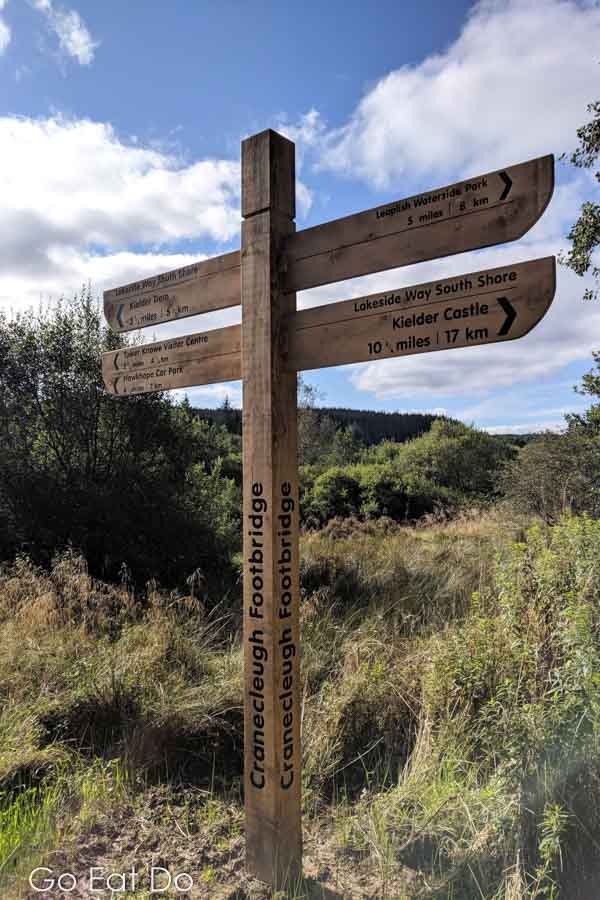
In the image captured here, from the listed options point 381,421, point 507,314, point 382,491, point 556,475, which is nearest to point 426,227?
point 507,314

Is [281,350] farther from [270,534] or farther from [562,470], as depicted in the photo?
[562,470]

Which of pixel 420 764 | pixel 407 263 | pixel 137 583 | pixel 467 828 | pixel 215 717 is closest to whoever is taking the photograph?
pixel 407 263

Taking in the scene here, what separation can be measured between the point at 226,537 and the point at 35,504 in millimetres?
3217

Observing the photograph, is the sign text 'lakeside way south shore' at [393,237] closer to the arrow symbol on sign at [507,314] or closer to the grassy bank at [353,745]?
the arrow symbol on sign at [507,314]

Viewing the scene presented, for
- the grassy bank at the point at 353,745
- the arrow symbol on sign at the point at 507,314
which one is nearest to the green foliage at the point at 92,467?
the grassy bank at the point at 353,745

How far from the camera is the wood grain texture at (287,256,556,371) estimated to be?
195 centimetres

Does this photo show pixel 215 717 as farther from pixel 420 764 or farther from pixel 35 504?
pixel 35 504

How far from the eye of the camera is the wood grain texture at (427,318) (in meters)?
1.95

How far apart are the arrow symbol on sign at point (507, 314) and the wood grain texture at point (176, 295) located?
1294 mm

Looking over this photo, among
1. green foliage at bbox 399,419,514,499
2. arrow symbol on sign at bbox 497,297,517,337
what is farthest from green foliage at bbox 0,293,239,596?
green foliage at bbox 399,419,514,499

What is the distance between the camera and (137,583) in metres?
8.66

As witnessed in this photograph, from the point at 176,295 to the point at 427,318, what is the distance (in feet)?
4.89

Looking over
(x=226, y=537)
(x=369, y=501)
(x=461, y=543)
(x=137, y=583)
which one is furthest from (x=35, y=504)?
(x=369, y=501)

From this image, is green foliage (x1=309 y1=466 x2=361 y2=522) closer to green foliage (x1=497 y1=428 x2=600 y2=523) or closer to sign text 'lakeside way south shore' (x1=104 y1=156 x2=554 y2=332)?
green foliage (x1=497 y1=428 x2=600 y2=523)
